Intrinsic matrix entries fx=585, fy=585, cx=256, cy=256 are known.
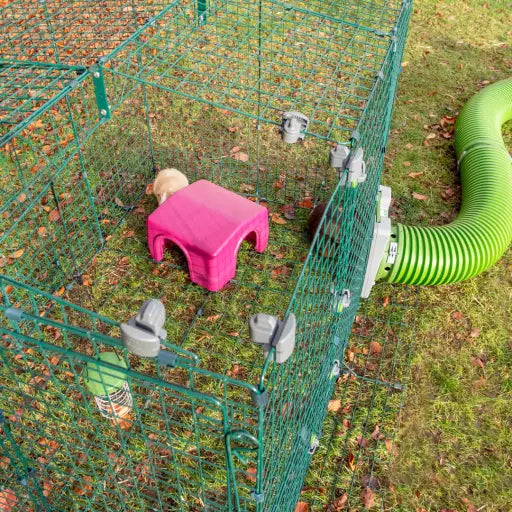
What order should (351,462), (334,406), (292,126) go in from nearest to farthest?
(351,462)
(334,406)
(292,126)

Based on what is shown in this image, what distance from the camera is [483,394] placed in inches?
149

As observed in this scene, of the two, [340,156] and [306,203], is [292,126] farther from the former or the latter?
[306,203]

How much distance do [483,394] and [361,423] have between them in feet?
2.80

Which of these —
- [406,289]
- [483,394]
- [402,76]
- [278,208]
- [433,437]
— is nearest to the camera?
[433,437]

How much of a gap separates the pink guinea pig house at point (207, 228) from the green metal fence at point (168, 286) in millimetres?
206

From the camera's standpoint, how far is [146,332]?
184 centimetres

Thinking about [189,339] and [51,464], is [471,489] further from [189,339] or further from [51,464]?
[51,464]

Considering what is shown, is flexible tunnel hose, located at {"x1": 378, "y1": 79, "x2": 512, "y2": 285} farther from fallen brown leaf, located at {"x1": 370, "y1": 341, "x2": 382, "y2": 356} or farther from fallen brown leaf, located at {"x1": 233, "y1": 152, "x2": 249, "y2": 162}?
fallen brown leaf, located at {"x1": 233, "y1": 152, "x2": 249, "y2": 162}

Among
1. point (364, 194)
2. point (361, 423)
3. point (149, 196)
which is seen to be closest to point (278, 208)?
point (149, 196)

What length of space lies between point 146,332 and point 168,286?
2.48 metres

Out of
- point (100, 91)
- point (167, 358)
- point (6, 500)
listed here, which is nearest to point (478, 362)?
point (167, 358)

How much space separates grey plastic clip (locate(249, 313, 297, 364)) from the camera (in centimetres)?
187

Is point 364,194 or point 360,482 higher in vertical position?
point 364,194

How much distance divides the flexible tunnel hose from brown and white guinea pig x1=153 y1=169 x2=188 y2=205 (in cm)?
169
